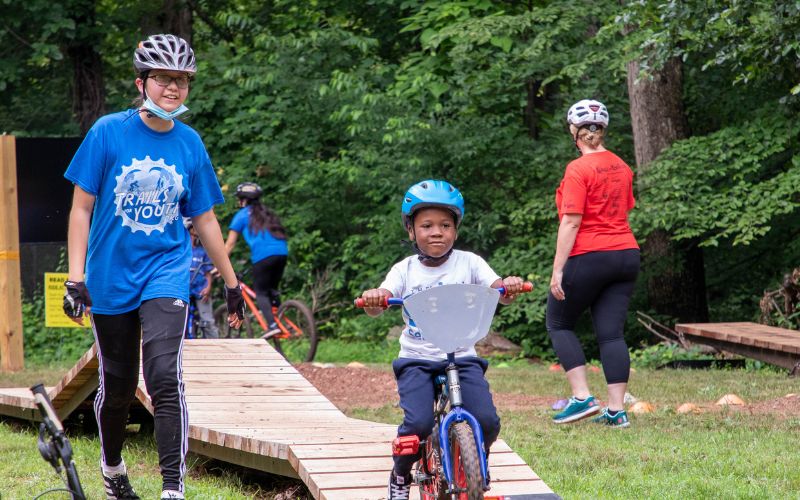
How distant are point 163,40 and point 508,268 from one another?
30.6 ft

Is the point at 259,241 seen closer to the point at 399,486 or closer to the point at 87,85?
the point at 87,85

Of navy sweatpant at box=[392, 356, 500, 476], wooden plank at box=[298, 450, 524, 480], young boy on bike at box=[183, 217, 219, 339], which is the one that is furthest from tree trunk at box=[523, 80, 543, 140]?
navy sweatpant at box=[392, 356, 500, 476]

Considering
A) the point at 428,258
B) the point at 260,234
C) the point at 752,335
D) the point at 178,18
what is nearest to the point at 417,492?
the point at 428,258

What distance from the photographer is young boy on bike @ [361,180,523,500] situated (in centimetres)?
448

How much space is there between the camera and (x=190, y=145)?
16.3 ft

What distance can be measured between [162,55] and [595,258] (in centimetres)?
366

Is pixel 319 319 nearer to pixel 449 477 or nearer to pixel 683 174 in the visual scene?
pixel 683 174

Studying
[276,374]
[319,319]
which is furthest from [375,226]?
[276,374]

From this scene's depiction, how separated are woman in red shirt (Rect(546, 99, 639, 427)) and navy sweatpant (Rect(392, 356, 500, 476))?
295 cm

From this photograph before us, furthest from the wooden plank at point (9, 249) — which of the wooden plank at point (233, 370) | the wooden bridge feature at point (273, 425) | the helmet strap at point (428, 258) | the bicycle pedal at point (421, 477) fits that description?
the bicycle pedal at point (421, 477)

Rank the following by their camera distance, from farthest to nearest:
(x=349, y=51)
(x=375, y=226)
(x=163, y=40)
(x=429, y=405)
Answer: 1. (x=349, y=51)
2. (x=375, y=226)
3. (x=163, y=40)
4. (x=429, y=405)

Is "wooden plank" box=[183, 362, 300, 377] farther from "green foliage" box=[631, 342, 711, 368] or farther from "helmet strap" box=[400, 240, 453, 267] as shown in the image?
"green foliage" box=[631, 342, 711, 368]

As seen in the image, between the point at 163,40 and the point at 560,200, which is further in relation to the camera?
the point at 560,200

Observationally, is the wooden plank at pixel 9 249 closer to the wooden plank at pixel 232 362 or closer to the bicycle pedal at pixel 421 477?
the wooden plank at pixel 232 362
